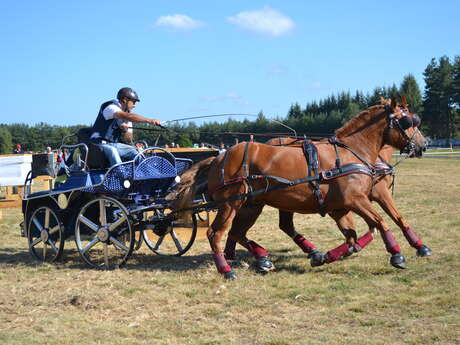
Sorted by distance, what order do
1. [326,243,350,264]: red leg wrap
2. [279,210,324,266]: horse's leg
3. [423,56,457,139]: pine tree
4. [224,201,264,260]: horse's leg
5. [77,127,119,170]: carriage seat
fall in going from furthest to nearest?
[423,56,457,139]: pine tree
[77,127,119,170]: carriage seat
[224,201,264,260]: horse's leg
[279,210,324,266]: horse's leg
[326,243,350,264]: red leg wrap

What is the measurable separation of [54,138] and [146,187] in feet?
232

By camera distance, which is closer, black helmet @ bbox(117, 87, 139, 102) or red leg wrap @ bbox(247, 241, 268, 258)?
red leg wrap @ bbox(247, 241, 268, 258)

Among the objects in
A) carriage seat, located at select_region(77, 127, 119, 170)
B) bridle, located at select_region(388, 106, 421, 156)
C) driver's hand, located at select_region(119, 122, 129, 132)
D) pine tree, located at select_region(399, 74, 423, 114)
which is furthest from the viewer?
pine tree, located at select_region(399, 74, 423, 114)

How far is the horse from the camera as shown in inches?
281

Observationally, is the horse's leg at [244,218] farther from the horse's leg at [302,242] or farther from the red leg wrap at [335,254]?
the red leg wrap at [335,254]

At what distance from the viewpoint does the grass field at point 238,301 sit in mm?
4891

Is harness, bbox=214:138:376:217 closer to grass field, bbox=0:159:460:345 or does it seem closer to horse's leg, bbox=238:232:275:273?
horse's leg, bbox=238:232:275:273

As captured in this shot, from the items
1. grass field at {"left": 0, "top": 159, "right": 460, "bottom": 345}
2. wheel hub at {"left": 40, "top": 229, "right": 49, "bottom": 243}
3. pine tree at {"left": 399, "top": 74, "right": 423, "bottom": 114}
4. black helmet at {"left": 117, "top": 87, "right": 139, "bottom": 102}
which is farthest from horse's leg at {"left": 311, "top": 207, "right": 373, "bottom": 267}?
pine tree at {"left": 399, "top": 74, "right": 423, "bottom": 114}

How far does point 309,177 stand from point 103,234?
125 inches

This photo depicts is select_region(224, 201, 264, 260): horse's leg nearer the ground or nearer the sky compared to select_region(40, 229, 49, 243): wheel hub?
nearer the sky

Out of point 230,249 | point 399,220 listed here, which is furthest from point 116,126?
point 399,220

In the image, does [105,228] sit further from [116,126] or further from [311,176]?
[311,176]

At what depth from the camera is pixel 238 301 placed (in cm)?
600

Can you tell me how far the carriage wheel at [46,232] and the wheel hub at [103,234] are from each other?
79 centimetres
